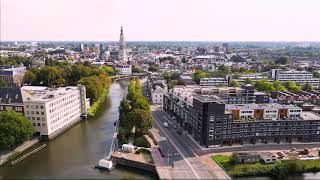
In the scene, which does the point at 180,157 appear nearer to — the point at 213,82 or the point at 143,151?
the point at 143,151

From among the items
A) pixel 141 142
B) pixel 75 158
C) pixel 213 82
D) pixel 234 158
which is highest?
pixel 213 82

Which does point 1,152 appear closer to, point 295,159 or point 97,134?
point 97,134

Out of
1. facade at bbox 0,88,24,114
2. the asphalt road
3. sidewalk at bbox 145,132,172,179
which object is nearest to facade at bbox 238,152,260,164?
the asphalt road

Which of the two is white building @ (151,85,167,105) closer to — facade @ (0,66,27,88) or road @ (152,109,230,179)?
road @ (152,109,230,179)

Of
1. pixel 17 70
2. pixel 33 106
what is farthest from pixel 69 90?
pixel 17 70

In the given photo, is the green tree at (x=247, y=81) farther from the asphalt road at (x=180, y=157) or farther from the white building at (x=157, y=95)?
the asphalt road at (x=180, y=157)

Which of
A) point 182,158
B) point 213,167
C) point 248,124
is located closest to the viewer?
point 213,167

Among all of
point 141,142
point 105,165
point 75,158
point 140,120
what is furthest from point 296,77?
point 105,165
